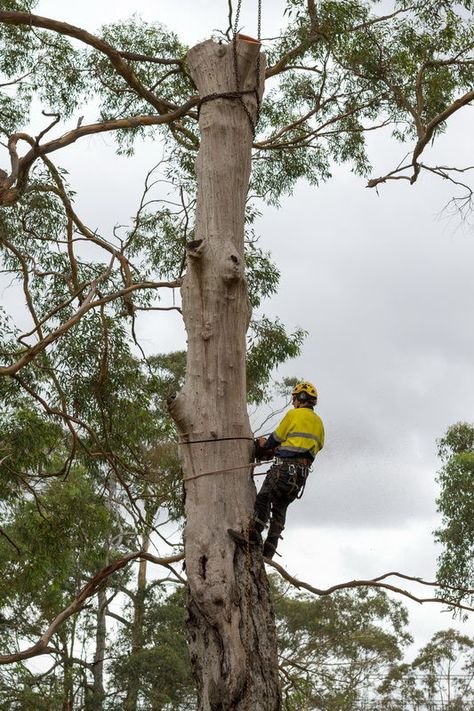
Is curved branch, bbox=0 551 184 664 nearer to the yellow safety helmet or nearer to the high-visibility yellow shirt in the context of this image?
the high-visibility yellow shirt

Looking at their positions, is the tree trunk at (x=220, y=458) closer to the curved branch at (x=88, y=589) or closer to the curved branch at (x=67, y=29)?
the curved branch at (x=88, y=589)

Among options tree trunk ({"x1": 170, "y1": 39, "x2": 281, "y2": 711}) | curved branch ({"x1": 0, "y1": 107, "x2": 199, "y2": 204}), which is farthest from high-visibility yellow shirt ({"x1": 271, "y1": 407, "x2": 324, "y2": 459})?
curved branch ({"x1": 0, "y1": 107, "x2": 199, "y2": 204})

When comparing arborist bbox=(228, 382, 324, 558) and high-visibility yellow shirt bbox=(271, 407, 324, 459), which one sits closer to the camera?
arborist bbox=(228, 382, 324, 558)

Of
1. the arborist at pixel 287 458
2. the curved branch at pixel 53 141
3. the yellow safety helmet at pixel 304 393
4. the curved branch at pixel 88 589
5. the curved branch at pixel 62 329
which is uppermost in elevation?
the curved branch at pixel 53 141

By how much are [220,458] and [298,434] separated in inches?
25.3

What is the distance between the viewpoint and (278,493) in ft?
15.6

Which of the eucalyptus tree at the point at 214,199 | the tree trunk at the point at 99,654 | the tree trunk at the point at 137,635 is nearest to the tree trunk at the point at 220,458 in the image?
the eucalyptus tree at the point at 214,199

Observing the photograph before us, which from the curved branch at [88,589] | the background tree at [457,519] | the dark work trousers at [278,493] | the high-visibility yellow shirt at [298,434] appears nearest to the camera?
the dark work trousers at [278,493]

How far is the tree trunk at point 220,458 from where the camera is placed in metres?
4.21

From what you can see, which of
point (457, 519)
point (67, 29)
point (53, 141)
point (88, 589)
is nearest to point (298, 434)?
point (88, 589)

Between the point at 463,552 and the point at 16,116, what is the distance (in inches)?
389

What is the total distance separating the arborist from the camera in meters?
4.71

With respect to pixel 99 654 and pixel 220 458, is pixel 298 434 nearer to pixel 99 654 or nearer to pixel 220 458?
pixel 220 458

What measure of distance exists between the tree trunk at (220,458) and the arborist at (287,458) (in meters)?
0.14
